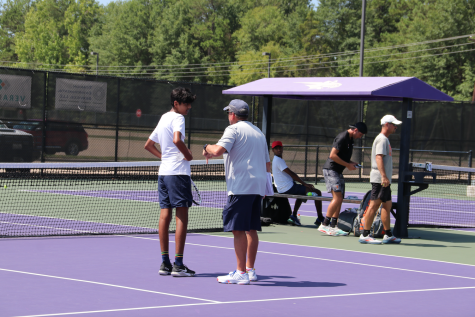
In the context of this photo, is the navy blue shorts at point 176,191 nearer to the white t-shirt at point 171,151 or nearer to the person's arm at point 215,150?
the white t-shirt at point 171,151

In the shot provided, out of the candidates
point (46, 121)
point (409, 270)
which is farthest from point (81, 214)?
point (46, 121)

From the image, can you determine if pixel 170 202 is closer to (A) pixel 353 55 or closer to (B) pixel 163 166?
(B) pixel 163 166

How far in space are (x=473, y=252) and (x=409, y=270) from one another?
80.3 inches

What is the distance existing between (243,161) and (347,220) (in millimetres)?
4673

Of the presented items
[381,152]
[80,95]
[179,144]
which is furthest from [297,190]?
[80,95]

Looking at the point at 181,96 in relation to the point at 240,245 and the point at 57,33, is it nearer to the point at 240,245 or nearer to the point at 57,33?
the point at 240,245

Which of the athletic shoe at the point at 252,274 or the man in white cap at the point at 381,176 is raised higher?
the man in white cap at the point at 381,176

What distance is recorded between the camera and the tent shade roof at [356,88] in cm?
970

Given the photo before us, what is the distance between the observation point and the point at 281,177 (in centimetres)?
1159

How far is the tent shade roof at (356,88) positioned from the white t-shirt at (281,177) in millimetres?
1326

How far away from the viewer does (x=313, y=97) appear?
11.9m

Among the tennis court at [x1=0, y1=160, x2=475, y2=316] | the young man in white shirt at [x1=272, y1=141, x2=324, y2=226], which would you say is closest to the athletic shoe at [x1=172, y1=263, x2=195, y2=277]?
the tennis court at [x1=0, y1=160, x2=475, y2=316]

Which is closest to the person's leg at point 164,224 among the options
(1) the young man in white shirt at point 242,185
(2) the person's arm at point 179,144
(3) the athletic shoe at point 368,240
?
(2) the person's arm at point 179,144

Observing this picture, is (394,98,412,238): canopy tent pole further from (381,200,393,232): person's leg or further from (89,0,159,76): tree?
(89,0,159,76): tree
